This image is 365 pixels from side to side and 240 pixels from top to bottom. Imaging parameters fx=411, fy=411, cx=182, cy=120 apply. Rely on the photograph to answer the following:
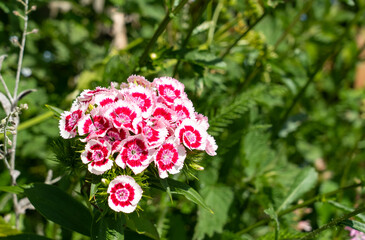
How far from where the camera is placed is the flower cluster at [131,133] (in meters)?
1.02

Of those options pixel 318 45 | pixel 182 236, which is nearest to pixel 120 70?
pixel 182 236

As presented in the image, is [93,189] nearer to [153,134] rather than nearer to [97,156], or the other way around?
[97,156]

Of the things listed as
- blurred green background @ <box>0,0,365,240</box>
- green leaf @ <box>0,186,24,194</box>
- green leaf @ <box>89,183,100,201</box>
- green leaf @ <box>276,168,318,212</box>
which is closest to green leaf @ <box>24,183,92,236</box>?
green leaf @ <box>0,186,24,194</box>

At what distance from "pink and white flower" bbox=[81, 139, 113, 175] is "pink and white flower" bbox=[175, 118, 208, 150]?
19cm

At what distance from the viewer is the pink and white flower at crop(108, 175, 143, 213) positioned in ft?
3.33

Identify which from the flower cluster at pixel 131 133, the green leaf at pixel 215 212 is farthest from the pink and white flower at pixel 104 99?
the green leaf at pixel 215 212

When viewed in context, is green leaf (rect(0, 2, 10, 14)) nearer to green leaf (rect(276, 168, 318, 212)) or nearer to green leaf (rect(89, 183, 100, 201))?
green leaf (rect(89, 183, 100, 201))

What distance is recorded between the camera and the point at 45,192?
128cm

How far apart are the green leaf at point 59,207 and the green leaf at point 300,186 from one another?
83 cm

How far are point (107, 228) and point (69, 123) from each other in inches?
11.9

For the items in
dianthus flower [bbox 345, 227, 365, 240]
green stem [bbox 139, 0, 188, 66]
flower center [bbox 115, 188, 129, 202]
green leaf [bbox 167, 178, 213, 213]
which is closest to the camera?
flower center [bbox 115, 188, 129, 202]

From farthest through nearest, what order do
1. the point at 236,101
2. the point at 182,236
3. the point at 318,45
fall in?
1. the point at 318,45
2. the point at 182,236
3. the point at 236,101

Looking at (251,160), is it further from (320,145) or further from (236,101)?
(320,145)

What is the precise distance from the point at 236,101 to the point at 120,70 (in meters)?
0.49
